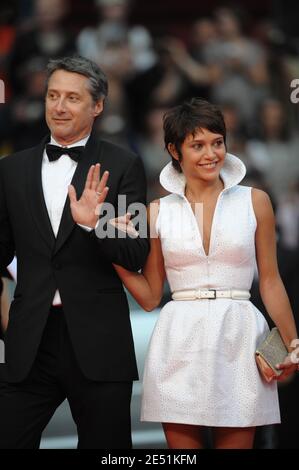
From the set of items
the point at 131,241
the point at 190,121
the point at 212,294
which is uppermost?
the point at 190,121

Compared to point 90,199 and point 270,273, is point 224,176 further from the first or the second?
point 90,199

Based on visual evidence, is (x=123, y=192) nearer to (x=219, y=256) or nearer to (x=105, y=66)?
(x=219, y=256)

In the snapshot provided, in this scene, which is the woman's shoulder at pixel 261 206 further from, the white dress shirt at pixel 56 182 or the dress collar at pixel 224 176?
the white dress shirt at pixel 56 182

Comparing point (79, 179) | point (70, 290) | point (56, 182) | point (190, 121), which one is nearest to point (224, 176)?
point (190, 121)

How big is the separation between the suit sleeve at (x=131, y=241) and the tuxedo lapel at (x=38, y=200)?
0.23m

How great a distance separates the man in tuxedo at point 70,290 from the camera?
5211 mm

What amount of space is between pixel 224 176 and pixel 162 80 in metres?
5.87

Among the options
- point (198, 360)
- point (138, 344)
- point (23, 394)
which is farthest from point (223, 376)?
point (138, 344)

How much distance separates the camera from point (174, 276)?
5336 millimetres

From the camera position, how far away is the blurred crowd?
1052 cm

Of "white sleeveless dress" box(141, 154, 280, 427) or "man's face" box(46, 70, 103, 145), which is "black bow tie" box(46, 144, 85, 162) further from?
"white sleeveless dress" box(141, 154, 280, 427)

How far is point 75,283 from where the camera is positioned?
5.27 meters

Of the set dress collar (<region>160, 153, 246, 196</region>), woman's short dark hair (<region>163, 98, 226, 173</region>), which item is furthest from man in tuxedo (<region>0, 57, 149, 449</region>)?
woman's short dark hair (<region>163, 98, 226, 173</region>)
